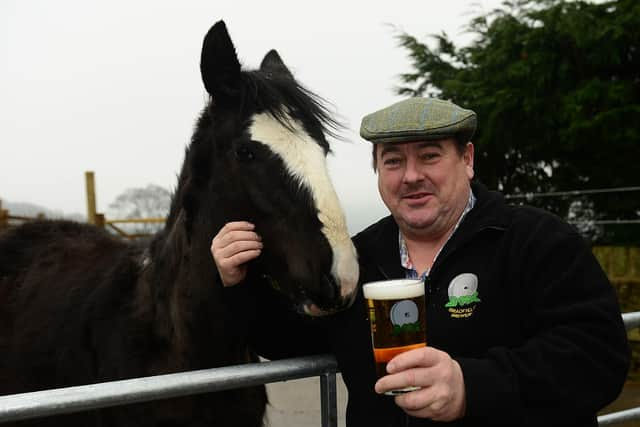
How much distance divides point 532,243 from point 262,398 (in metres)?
1.52

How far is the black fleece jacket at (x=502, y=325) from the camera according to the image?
1.32 m

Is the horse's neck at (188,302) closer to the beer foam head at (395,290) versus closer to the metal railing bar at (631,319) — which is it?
the beer foam head at (395,290)

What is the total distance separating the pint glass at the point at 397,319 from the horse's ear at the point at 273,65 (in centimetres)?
143

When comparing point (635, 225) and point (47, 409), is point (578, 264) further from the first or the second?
point (635, 225)

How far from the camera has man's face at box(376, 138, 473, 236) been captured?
5.47 ft

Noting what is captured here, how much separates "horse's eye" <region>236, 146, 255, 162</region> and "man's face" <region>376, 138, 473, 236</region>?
536mm

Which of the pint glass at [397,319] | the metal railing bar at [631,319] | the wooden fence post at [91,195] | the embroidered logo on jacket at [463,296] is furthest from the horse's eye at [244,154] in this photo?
the wooden fence post at [91,195]

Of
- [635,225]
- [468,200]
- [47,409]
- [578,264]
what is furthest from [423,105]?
[635,225]

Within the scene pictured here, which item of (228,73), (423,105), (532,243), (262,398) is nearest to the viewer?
(532,243)

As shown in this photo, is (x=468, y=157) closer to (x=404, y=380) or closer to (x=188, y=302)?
(x=404, y=380)

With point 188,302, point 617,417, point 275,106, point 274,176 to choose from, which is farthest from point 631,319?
point 188,302

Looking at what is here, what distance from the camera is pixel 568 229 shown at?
1.51 metres

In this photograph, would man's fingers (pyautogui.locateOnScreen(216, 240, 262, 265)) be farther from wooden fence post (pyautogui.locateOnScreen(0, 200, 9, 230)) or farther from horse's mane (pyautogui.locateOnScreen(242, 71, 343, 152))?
wooden fence post (pyautogui.locateOnScreen(0, 200, 9, 230))

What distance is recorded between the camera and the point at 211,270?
7.26 ft
